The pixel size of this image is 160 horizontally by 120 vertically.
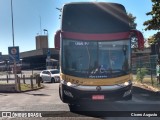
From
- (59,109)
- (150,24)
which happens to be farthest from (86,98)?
(150,24)

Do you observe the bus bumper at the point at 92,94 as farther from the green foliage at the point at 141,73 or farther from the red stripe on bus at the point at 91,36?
the green foliage at the point at 141,73

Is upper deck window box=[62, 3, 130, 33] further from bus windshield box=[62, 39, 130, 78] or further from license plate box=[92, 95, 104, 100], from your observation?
license plate box=[92, 95, 104, 100]

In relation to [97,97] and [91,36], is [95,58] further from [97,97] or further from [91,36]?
[97,97]

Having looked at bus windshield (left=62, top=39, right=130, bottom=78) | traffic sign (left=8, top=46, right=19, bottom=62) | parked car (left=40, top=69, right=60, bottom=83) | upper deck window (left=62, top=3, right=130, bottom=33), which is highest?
upper deck window (left=62, top=3, right=130, bottom=33)

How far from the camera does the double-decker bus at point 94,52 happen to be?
534 inches

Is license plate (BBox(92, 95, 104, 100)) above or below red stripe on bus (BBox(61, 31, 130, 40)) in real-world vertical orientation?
below

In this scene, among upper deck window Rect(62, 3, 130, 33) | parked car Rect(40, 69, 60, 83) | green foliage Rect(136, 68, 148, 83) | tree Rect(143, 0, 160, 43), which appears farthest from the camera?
parked car Rect(40, 69, 60, 83)

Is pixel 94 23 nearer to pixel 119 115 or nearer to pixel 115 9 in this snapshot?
pixel 115 9

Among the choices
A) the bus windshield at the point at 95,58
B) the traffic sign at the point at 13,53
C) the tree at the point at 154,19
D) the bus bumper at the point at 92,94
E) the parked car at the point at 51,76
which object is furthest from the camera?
the parked car at the point at 51,76

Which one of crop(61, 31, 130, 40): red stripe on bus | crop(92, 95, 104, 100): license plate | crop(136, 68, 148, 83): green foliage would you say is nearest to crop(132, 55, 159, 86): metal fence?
crop(136, 68, 148, 83): green foliage

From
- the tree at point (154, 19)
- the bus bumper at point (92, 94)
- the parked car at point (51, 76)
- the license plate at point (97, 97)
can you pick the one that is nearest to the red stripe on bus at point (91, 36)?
the bus bumper at point (92, 94)

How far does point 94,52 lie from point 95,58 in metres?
0.22

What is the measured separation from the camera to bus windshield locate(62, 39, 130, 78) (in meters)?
13.8

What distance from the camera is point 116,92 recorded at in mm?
13547
